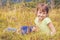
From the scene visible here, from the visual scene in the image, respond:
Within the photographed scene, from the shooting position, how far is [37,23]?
2604 mm

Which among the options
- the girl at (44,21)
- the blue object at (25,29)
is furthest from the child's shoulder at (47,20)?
the blue object at (25,29)

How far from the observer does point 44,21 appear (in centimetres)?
260

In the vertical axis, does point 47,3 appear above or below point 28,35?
above

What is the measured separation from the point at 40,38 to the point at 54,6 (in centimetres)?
30

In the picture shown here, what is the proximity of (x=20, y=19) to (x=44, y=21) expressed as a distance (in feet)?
0.68

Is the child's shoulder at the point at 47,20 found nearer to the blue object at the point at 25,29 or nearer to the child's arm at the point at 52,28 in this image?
the child's arm at the point at 52,28

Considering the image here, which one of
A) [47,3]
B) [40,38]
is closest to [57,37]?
[40,38]

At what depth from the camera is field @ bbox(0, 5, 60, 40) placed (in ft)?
8.46

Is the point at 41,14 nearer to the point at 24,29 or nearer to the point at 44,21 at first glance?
the point at 44,21

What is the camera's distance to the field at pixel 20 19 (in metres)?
2.58

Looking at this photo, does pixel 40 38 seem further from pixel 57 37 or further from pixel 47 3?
pixel 47 3

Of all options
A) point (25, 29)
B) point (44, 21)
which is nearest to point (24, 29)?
point (25, 29)

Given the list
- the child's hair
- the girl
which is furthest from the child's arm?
the child's hair

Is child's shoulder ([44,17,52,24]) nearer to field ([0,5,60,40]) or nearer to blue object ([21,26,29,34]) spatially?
field ([0,5,60,40])
